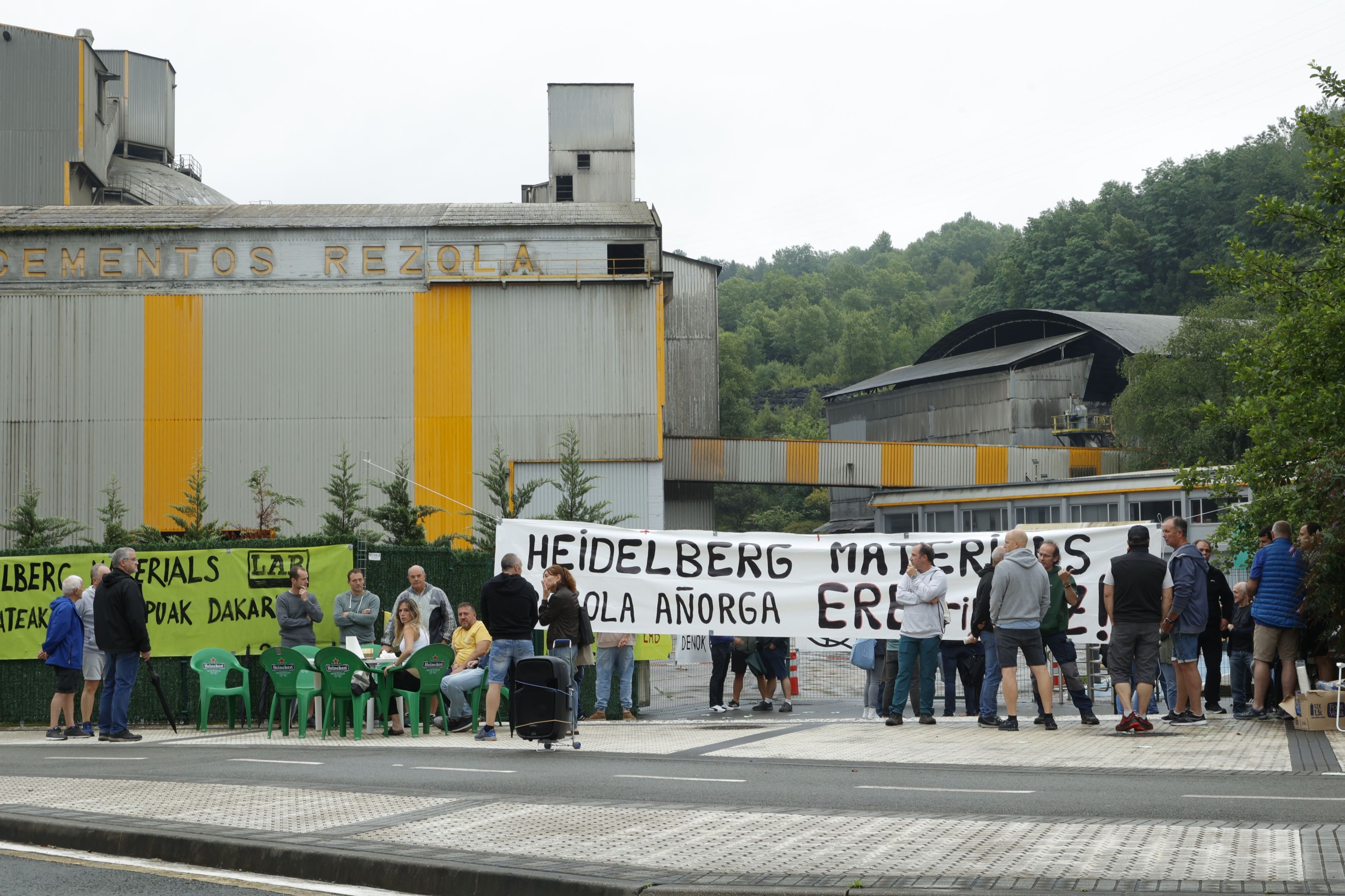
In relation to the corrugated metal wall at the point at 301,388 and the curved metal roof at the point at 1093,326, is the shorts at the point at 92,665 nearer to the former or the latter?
the corrugated metal wall at the point at 301,388

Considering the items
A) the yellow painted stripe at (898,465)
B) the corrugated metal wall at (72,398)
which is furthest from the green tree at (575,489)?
the yellow painted stripe at (898,465)

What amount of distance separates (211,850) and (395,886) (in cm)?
135

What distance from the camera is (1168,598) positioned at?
536 inches

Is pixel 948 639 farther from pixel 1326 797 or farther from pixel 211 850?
pixel 211 850

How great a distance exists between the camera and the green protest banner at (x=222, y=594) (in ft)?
54.5

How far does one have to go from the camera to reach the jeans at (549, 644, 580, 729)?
13086 millimetres

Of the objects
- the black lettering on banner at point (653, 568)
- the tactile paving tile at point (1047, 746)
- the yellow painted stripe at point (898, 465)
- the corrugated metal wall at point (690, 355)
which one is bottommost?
the tactile paving tile at point (1047, 746)

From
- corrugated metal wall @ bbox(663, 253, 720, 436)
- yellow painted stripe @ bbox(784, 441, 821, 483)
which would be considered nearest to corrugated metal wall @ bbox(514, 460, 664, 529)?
yellow painted stripe @ bbox(784, 441, 821, 483)

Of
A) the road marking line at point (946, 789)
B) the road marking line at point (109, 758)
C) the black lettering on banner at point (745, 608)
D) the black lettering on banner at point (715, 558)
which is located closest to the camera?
the road marking line at point (946, 789)

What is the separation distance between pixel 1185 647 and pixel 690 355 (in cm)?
5028

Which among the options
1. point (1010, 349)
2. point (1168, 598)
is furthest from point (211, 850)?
point (1010, 349)

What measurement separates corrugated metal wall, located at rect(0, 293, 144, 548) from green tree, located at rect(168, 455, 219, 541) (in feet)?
6.38

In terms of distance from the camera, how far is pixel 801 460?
58.6 metres

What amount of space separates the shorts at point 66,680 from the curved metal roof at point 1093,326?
57425 millimetres
